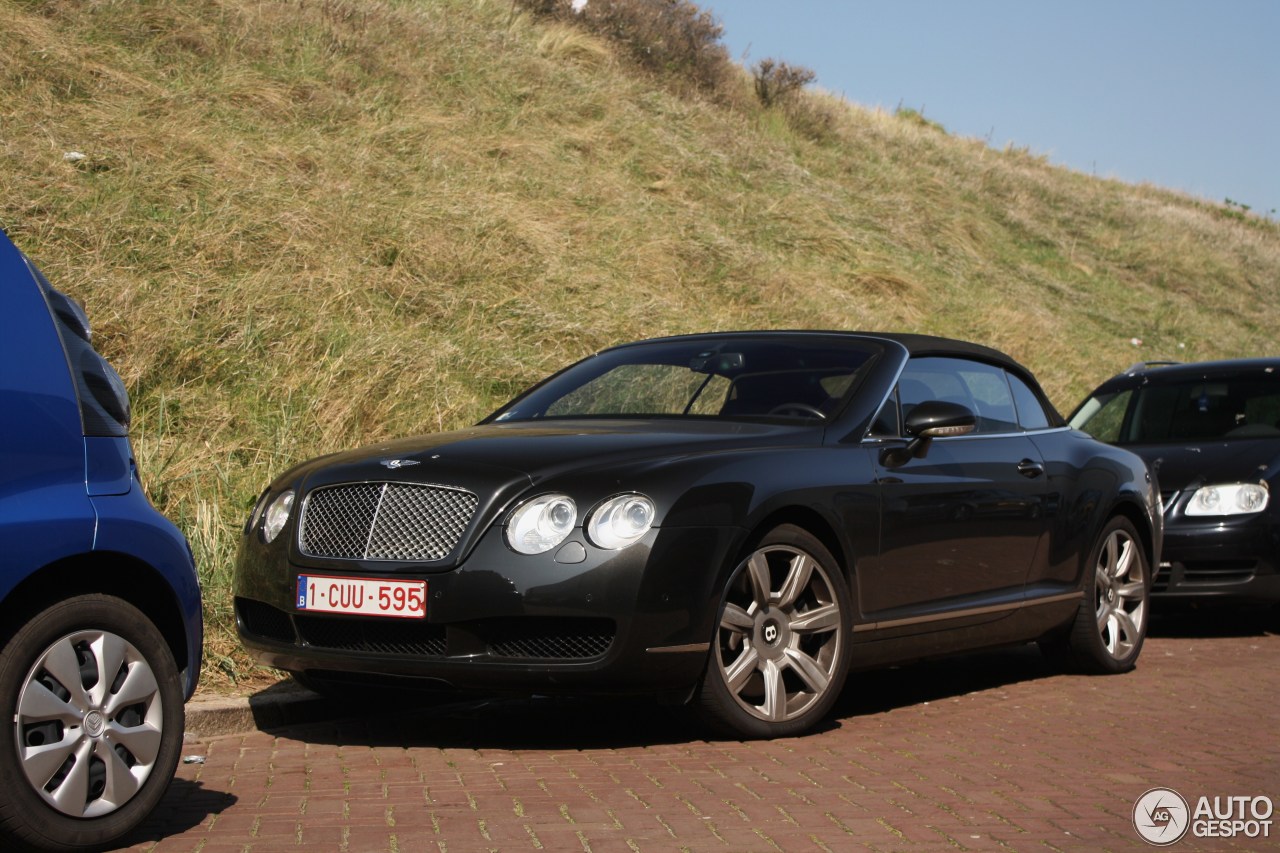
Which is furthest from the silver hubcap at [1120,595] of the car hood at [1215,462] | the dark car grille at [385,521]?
the dark car grille at [385,521]

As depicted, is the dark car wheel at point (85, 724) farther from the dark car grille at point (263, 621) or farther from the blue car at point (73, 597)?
the dark car grille at point (263, 621)

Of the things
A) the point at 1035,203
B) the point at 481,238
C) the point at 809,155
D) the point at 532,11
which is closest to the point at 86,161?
the point at 481,238

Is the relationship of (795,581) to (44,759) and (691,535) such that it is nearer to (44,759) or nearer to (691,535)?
(691,535)

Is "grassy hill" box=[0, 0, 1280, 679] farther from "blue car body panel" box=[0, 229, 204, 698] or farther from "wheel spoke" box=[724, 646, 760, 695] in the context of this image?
"blue car body panel" box=[0, 229, 204, 698]

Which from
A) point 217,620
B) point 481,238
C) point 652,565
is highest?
point 481,238

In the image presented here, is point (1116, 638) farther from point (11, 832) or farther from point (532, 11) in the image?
point (532, 11)

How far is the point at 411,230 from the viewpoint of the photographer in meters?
14.5

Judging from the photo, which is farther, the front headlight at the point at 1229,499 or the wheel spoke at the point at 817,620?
the front headlight at the point at 1229,499

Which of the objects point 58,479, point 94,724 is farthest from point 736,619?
point 58,479

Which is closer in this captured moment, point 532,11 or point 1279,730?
point 1279,730

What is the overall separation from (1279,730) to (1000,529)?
57.7 inches

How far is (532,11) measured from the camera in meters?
25.2

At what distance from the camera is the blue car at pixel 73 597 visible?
13.0ft

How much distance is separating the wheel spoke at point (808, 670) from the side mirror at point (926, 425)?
39.3 inches
